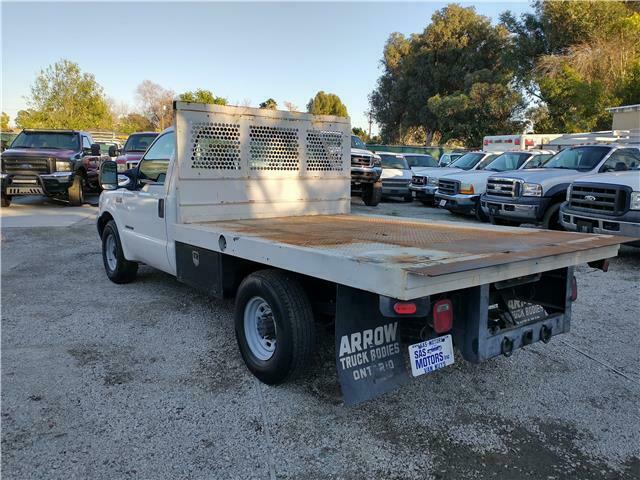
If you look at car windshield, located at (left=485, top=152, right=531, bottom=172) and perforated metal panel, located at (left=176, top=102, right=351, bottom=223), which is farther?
car windshield, located at (left=485, top=152, right=531, bottom=172)

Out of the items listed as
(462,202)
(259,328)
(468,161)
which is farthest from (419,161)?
(259,328)

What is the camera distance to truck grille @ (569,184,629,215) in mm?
7582

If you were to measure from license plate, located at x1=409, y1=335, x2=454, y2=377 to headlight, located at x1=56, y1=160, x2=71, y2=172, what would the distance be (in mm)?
13739

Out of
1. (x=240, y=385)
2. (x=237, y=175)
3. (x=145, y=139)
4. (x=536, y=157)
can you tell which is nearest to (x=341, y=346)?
(x=240, y=385)

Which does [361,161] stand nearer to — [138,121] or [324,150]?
[324,150]

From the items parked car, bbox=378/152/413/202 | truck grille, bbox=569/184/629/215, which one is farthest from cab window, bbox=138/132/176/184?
parked car, bbox=378/152/413/202

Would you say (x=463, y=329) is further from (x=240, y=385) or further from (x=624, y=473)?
(x=240, y=385)

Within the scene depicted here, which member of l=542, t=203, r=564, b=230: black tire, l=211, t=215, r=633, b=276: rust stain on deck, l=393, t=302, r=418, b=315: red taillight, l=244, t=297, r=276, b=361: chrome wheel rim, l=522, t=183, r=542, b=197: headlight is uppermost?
l=522, t=183, r=542, b=197: headlight

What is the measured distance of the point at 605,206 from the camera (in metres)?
7.83

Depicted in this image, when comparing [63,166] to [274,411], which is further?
[63,166]

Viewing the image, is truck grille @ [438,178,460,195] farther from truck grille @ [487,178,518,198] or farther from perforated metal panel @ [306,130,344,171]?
perforated metal panel @ [306,130,344,171]

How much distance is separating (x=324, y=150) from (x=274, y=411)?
325 cm

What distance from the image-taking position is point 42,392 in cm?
356

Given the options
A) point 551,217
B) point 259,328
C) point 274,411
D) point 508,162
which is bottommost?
point 274,411
